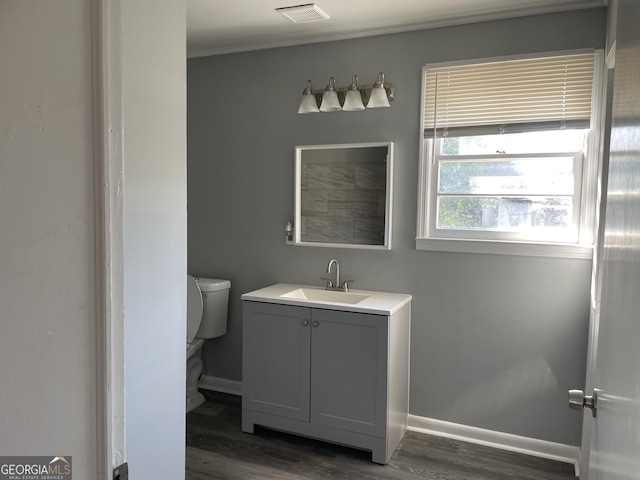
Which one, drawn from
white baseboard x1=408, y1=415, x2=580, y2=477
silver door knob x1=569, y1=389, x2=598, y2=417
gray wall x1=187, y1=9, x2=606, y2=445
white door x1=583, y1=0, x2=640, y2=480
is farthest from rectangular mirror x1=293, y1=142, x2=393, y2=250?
white door x1=583, y1=0, x2=640, y2=480

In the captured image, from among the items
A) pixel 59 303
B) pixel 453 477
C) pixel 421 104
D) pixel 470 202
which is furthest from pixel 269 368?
pixel 59 303

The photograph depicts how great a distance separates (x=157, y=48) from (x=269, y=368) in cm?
195

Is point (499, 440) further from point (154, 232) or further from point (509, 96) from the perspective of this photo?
point (154, 232)

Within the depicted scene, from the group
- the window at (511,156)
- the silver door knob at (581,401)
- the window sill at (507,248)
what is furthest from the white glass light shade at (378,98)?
the silver door knob at (581,401)

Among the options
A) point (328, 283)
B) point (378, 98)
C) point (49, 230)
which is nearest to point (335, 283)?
point (328, 283)

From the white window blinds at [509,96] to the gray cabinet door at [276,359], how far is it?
4.52 feet

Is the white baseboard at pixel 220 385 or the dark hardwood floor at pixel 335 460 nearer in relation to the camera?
the dark hardwood floor at pixel 335 460

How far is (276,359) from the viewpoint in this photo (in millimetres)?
2932

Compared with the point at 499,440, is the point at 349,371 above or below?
above

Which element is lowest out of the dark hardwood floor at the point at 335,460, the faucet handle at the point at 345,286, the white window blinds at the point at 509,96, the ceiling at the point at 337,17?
the dark hardwood floor at the point at 335,460

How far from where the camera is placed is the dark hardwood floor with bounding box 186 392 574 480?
2.59 m

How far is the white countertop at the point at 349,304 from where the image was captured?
107 inches

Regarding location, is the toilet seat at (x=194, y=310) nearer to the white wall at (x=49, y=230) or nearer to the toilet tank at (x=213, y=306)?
the toilet tank at (x=213, y=306)

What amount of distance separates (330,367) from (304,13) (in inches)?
77.4
